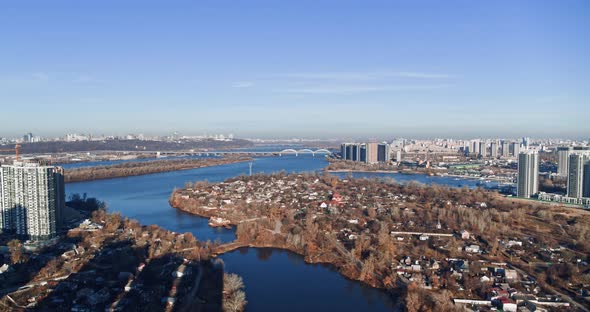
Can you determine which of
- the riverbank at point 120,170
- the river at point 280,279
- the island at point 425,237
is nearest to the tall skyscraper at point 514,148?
the island at point 425,237

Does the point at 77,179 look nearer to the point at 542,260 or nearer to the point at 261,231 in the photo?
the point at 261,231

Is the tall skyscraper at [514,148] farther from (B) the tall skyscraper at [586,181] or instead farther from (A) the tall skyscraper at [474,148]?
(B) the tall skyscraper at [586,181]

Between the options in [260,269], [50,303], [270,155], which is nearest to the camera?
[50,303]

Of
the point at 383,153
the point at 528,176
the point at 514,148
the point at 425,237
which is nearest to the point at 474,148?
the point at 514,148

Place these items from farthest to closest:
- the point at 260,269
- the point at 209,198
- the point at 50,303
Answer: the point at 209,198 < the point at 260,269 < the point at 50,303

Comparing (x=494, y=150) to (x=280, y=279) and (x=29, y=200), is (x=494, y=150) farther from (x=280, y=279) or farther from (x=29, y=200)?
(x=29, y=200)

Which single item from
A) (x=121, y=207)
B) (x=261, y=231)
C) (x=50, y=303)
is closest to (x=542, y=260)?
(x=261, y=231)

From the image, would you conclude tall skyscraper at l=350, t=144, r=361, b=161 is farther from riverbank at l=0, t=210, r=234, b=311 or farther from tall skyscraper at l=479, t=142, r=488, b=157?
riverbank at l=0, t=210, r=234, b=311
